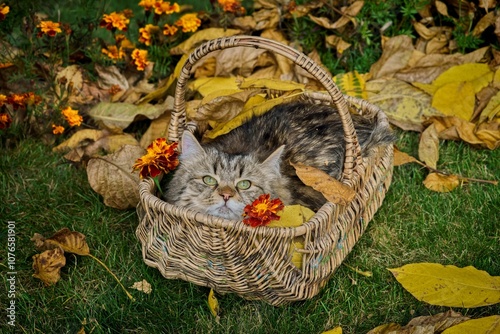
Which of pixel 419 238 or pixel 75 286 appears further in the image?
pixel 419 238

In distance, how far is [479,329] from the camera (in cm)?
232

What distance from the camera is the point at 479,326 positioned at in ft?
7.63

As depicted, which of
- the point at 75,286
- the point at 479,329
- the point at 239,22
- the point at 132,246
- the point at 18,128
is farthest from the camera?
the point at 239,22

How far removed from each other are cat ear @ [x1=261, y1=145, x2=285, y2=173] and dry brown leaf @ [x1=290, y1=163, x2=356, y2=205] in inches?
4.9

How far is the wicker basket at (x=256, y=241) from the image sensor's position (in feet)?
7.54

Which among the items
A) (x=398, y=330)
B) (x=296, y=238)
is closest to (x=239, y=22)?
(x=296, y=238)

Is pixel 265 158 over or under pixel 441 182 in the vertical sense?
over

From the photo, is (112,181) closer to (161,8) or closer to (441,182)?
(161,8)

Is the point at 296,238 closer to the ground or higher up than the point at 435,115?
higher up

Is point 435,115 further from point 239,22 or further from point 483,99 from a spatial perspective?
point 239,22

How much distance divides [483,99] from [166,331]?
2152 mm

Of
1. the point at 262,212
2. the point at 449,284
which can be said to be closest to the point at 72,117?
the point at 262,212

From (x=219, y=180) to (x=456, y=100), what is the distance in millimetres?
1575

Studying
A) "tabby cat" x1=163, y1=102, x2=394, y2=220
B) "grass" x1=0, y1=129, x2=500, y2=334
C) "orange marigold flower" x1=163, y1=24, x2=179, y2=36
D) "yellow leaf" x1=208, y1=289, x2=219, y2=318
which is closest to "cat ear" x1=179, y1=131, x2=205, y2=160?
"tabby cat" x1=163, y1=102, x2=394, y2=220
